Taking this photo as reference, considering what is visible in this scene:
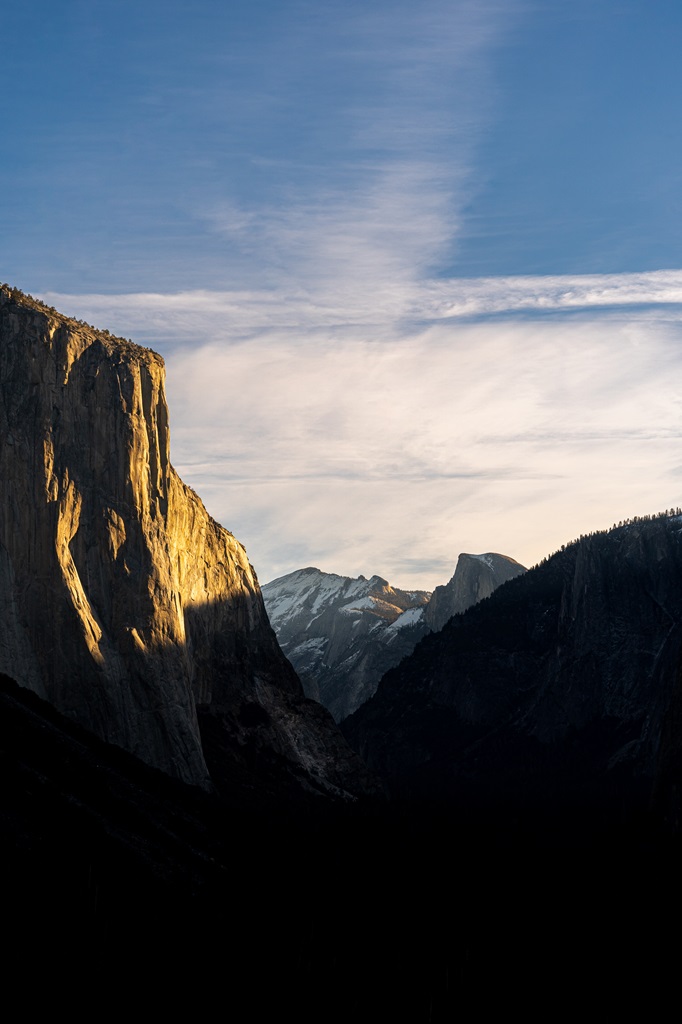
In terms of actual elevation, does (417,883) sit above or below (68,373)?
below

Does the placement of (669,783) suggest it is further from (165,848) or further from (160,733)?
(165,848)

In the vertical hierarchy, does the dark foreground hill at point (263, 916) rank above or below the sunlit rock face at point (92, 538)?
below

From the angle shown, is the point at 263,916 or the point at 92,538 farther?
the point at 92,538

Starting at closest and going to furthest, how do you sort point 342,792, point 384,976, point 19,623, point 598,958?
point 384,976 < point 598,958 < point 19,623 < point 342,792

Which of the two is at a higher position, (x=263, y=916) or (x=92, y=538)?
(x=92, y=538)

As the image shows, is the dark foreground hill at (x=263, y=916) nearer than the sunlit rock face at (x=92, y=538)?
Yes

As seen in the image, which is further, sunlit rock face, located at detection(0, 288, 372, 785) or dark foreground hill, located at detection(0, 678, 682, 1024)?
sunlit rock face, located at detection(0, 288, 372, 785)

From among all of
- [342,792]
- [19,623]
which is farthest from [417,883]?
[342,792]

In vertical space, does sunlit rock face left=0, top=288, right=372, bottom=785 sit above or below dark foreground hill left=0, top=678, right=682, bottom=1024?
above
